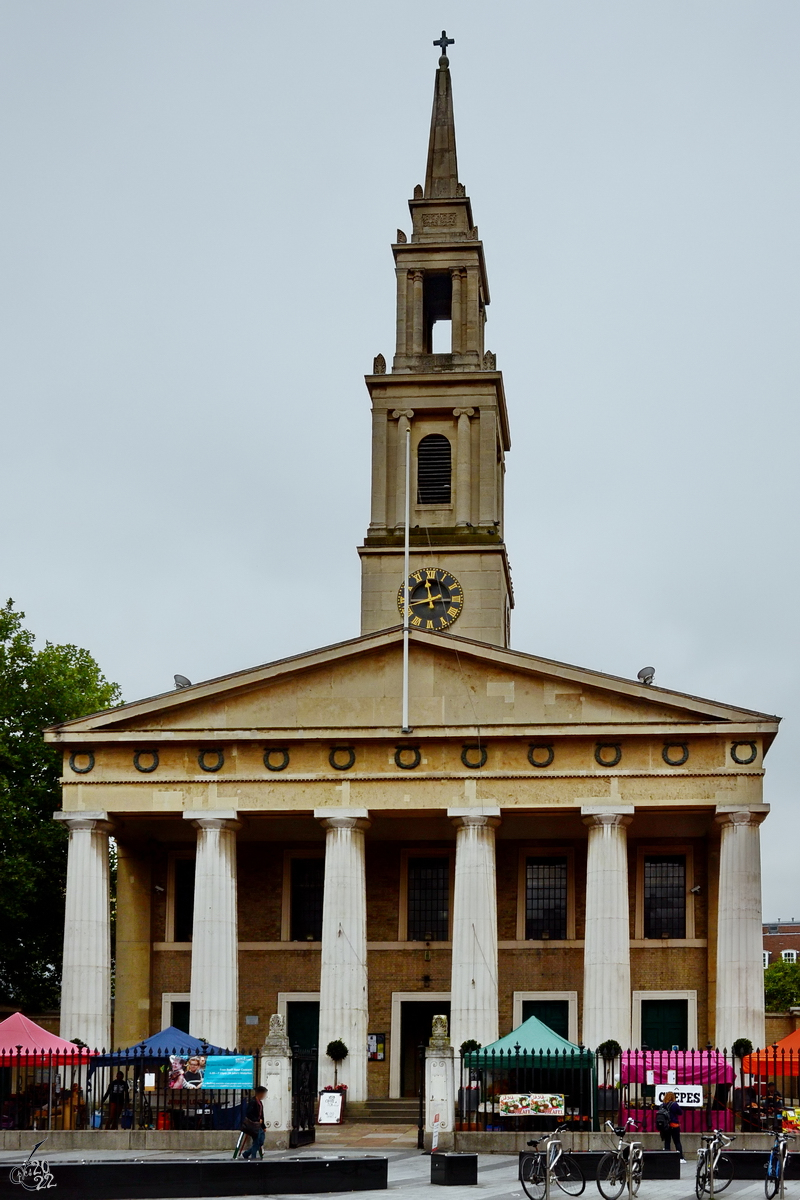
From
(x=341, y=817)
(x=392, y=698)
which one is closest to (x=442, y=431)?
(x=392, y=698)

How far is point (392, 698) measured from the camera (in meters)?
50.5

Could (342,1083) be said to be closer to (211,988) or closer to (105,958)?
(211,988)

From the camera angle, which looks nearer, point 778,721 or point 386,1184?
point 386,1184

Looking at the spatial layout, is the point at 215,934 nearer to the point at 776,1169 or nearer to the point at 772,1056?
the point at 772,1056

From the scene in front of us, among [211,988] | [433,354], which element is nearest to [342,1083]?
[211,988]

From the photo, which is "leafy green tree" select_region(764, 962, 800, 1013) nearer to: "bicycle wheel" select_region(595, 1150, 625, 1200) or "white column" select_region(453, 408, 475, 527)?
"white column" select_region(453, 408, 475, 527)

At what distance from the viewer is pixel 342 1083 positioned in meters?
47.2

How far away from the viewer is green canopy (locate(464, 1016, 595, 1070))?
40.6 m

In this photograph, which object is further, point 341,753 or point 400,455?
point 400,455

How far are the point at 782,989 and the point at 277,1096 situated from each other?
77079 mm

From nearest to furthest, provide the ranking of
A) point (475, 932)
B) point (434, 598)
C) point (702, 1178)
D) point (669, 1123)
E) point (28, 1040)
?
point (702, 1178) < point (669, 1123) < point (28, 1040) < point (475, 932) < point (434, 598)

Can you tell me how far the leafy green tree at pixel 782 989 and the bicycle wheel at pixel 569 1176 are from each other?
8053 centimetres

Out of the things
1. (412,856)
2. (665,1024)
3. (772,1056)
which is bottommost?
(665,1024)

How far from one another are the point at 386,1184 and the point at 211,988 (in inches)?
739
